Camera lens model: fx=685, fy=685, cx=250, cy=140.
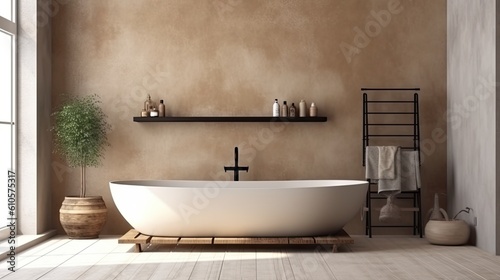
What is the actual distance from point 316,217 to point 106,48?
290 cm

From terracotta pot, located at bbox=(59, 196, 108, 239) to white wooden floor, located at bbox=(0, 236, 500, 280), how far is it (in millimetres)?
124

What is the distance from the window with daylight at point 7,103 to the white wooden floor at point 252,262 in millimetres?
578

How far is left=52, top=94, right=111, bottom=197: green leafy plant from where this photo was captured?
6.74 meters

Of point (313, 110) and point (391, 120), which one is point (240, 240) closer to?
point (313, 110)

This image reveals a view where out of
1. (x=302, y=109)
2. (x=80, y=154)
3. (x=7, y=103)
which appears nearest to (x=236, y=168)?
(x=302, y=109)

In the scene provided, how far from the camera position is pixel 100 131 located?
7062mm

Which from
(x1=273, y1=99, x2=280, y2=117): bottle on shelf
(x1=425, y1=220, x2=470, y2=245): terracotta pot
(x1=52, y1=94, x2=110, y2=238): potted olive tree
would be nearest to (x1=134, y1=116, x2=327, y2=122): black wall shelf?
(x1=273, y1=99, x2=280, y2=117): bottle on shelf

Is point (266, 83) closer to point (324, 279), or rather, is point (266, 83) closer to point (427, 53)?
point (427, 53)

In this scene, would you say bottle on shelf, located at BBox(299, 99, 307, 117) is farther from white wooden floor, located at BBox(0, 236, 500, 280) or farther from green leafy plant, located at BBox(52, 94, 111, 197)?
green leafy plant, located at BBox(52, 94, 111, 197)

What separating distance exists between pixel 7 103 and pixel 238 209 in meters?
2.51

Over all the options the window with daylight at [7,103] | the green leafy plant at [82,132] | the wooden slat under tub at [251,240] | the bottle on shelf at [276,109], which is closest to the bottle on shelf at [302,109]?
the bottle on shelf at [276,109]

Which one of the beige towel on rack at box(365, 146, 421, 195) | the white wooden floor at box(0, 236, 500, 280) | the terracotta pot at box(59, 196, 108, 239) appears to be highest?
the beige towel on rack at box(365, 146, 421, 195)

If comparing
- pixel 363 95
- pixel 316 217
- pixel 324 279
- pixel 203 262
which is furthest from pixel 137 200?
pixel 363 95

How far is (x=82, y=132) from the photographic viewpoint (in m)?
6.73
